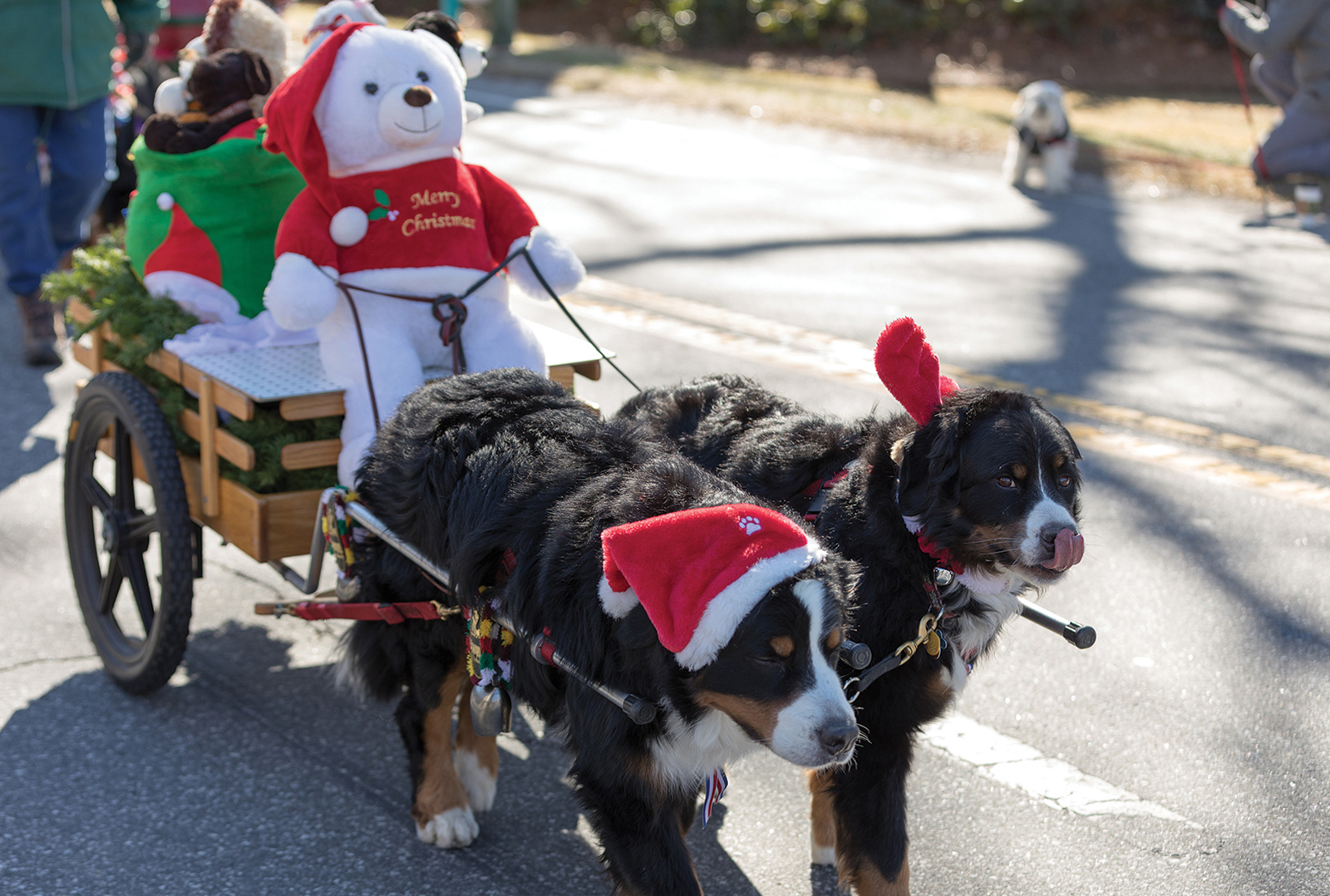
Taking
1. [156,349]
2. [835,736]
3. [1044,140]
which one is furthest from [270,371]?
[1044,140]

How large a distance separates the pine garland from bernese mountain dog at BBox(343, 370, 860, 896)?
51 cm

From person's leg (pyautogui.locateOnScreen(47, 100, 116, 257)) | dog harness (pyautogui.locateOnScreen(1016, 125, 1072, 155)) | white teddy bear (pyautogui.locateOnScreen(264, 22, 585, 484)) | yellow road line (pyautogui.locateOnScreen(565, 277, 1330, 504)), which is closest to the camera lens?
white teddy bear (pyautogui.locateOnScreen(264, 22, 585, 484))

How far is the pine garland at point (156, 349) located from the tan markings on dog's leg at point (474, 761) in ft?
2.72

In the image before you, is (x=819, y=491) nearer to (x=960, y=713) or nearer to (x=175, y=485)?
(x=960, y=713)

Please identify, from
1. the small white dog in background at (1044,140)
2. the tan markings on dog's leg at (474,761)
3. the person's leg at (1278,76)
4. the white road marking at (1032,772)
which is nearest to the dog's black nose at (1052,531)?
the white road marking at (1032,772)

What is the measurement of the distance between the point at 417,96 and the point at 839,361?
3.50 m

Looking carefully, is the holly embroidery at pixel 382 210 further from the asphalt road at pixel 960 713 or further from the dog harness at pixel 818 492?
the dog harness at pixel 818 492

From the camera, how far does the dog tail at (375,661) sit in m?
3.25

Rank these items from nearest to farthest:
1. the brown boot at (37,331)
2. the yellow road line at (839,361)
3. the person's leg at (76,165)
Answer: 1. the yellow road line at (839,361)
2. the person's leg at (76,165)
3. the brown boot at (37,331)

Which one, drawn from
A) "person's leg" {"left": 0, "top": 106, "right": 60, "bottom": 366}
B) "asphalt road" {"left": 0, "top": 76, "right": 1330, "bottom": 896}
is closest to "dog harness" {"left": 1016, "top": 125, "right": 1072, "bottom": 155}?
"asphalt road" {"left": 0, "top": 76, "right": 1330, "bottom": 896}

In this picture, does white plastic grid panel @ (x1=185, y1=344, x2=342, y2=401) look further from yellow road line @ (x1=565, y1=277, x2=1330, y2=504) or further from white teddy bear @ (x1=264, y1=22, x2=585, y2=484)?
yellow road line @ (x1=565, y1=277, x2=1330, y2=504)

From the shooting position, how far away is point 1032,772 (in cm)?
353

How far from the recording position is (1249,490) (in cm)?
529

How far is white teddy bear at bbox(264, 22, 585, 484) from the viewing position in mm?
3652
